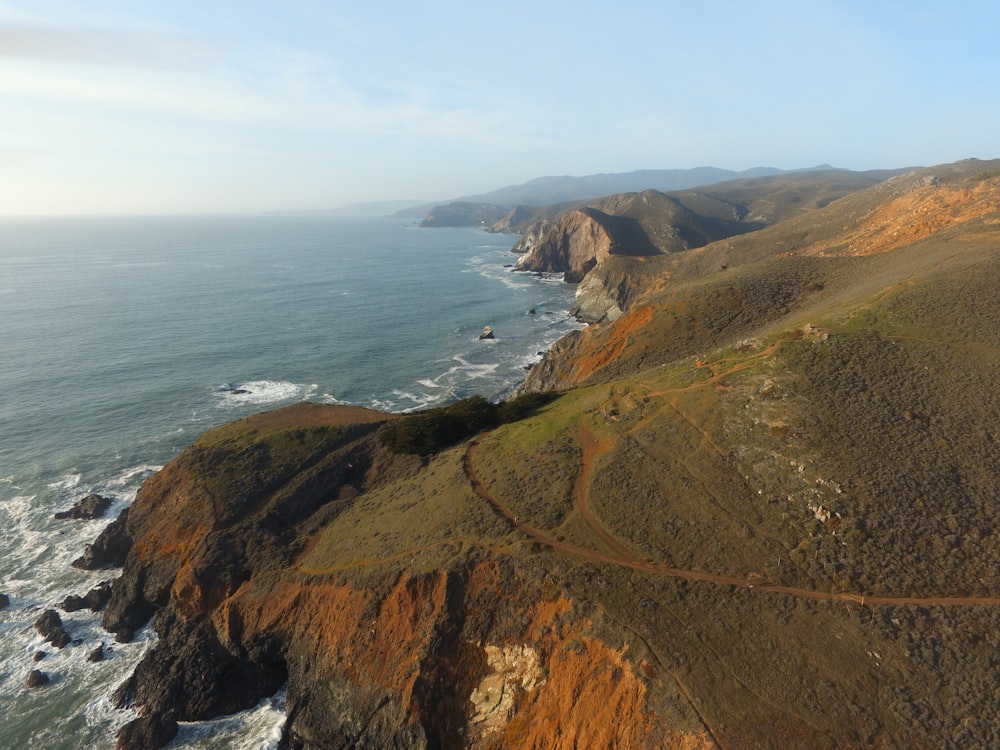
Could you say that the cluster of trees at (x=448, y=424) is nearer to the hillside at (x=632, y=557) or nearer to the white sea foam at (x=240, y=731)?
the hillside at (x=632, y=557)

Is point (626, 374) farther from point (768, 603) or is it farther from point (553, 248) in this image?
point (553, 248)

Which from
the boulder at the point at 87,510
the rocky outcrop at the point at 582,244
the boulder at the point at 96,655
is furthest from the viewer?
the rocky outcrop at the point at 582,244

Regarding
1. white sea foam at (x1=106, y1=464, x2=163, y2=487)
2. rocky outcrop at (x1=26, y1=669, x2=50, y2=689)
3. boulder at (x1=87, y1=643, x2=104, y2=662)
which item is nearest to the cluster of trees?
boulder at (x1=87, y1=643, x2=104, y2=662)

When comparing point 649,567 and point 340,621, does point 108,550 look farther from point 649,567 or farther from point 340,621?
point 649,567

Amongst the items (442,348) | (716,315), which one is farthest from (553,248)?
(716,315)

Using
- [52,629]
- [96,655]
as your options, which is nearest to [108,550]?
[52,629]

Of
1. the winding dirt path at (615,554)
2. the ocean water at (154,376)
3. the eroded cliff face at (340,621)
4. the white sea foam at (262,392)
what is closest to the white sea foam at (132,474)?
the ocean water at (154,376)
